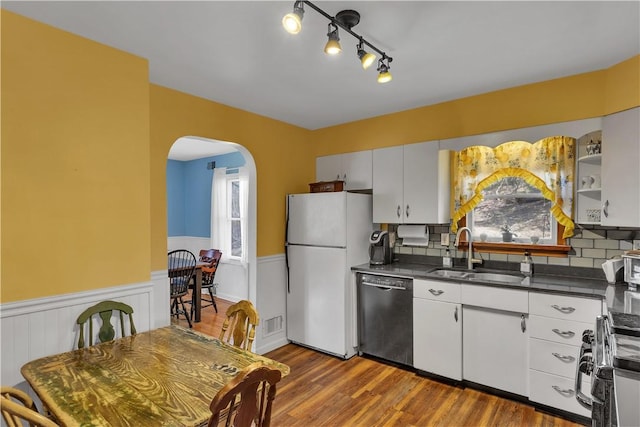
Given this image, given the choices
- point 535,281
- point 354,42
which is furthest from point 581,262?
point 354,42

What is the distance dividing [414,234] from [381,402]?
5.35ft

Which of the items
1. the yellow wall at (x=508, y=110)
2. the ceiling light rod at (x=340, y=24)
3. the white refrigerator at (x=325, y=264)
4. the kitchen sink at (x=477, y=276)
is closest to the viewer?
the ceiling light rod at (x=340, y=24)

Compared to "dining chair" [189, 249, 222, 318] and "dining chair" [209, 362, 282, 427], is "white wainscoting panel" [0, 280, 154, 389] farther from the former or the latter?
"dining chair" [189, 249, 222, 318]

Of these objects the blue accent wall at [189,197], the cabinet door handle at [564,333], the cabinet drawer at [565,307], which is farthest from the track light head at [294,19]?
the blue accent wall at [189,197]

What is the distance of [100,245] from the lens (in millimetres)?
2090

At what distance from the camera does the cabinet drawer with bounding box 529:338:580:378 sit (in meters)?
2.31

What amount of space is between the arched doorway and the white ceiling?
932mm

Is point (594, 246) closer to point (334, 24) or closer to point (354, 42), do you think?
point (354, 42)

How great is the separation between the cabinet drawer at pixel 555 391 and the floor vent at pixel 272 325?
7.88ft

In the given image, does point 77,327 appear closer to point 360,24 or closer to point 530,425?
point 360,24

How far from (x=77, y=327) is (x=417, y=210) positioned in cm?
286

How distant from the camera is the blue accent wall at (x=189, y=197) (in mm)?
6277

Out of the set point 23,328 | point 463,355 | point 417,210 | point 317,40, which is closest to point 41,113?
point 23,328

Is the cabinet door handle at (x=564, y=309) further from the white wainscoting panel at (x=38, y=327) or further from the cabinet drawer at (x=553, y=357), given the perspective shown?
the white wainscoting panel at (x=38, y=327)
